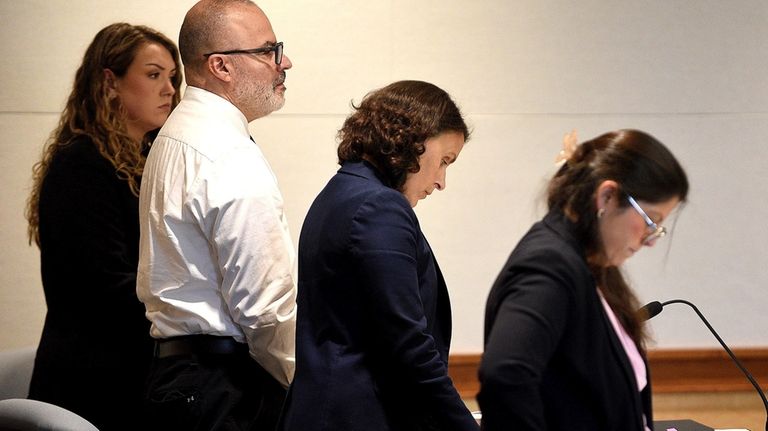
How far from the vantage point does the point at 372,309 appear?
184 centimetres

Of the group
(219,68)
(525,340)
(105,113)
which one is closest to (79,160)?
(105,113)

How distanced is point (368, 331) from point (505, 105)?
1.98m

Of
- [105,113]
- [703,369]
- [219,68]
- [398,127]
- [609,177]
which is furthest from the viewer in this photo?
[703,369]

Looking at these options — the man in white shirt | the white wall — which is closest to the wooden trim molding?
the white wall

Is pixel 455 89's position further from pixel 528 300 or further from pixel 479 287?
pixel 528 300

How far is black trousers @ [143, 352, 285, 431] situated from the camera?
6.86 feet

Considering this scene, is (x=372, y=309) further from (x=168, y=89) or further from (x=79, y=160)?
(x=168, y=89)

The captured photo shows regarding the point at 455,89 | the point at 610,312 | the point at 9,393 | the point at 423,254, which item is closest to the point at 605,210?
the point at 610,312

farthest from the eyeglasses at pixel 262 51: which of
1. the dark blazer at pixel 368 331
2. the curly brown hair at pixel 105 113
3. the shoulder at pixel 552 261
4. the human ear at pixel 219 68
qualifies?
the shoulder at pixel 552 261

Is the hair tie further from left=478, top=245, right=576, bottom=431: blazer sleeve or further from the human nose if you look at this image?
the human nose

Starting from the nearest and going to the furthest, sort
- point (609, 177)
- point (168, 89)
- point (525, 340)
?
point (525, 340) < point (609, 177) < point (168, 89)

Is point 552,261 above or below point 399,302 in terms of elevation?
above

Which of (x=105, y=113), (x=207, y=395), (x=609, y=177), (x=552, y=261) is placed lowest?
(x=207, y=395)

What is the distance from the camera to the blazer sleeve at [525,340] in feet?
4.64
